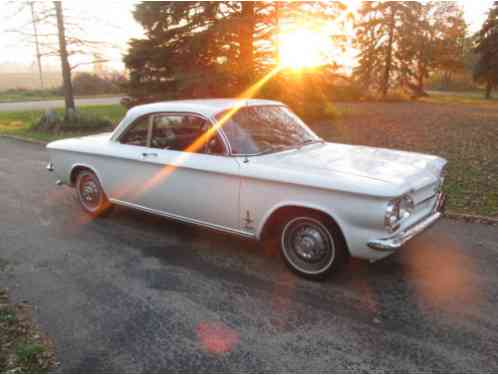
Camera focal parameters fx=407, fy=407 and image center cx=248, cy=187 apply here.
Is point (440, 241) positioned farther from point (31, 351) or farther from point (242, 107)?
point (31, 351)

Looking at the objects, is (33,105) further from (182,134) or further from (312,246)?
(312,246)

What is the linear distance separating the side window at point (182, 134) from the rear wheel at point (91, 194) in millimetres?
1350

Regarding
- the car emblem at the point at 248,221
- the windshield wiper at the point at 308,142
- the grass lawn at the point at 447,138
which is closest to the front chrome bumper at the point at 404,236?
the car emblem at the point at 248,221

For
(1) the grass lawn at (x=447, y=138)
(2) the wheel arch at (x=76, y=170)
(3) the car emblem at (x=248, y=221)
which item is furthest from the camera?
(1) the grass lawn at (x=447, y=138)

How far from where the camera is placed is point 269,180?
3.98 metres

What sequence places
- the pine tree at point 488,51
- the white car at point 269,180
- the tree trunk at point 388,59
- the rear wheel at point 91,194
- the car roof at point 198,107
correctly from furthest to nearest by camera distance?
the tree trunk at point 388,59, the pine tree at point 488,51, the rear wheel at point 91,194, the car roof at point 198,107, the white car at point 269,180

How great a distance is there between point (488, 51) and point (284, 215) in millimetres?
40675

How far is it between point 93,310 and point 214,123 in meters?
2.23

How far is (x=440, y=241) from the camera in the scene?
16.5 feet

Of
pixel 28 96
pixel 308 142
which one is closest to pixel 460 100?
pixel 308 142

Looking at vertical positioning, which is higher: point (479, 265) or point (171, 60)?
point (171, 60)

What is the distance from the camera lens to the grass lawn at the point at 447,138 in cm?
670

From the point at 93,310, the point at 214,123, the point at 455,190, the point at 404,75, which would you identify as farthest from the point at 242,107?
the point at 404,75

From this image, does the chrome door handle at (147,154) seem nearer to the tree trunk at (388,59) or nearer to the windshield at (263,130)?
the windshield at (263,130)
